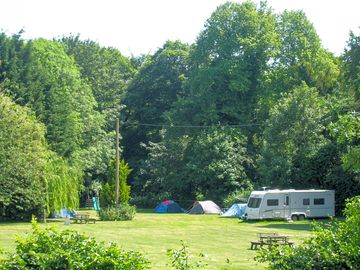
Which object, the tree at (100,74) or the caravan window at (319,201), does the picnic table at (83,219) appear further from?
the tree at (100,74)

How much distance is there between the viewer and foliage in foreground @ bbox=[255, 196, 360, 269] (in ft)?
22.0

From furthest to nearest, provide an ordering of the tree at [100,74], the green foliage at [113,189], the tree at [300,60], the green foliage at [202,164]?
the tree at [100,74] → the tree at [300,60] → the green foliage at [202,164] → the green foliage at [113,189]

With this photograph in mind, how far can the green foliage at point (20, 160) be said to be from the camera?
3341cm

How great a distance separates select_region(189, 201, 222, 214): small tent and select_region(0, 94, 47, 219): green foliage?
13614mm

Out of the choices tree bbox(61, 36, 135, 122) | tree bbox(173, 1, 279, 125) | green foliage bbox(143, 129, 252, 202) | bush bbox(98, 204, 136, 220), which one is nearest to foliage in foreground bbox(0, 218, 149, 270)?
bush bbox(98, 204, 136, 220)

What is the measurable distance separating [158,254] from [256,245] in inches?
160

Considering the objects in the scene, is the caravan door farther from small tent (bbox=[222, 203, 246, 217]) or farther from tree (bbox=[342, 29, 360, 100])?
tree (bbox=[342, 29, 360, 100])

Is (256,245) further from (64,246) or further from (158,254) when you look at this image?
(64,246)

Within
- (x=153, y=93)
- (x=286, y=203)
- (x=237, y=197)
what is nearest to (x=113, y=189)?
(x=237, y=197)

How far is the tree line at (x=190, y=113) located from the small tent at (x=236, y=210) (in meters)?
2.60

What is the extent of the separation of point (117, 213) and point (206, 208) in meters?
9.64

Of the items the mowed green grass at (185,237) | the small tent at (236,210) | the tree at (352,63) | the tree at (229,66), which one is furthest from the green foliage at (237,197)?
the tree at (352,63)

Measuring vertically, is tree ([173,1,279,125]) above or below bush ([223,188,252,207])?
above

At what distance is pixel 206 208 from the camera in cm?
4622
